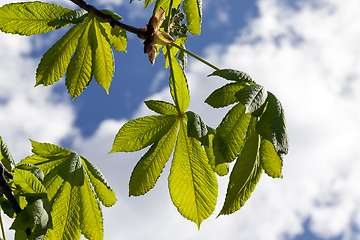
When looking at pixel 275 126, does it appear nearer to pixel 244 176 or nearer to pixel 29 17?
pixel 244 176

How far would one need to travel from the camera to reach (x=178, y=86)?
145 cm

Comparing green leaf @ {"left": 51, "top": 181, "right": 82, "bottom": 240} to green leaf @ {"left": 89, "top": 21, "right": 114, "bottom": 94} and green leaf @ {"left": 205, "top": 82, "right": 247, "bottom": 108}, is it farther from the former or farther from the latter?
green leaf @ {"left": 205, "top": 82, "right": 247, "bottom": 108}

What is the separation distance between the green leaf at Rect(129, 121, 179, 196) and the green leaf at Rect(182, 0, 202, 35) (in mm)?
591

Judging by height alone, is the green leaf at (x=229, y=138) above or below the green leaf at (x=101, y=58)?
below

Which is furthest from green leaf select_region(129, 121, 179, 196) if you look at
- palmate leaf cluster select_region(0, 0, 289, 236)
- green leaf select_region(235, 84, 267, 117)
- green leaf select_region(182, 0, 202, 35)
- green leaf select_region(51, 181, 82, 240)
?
green leaf select_region(182, 0, 202, 35)

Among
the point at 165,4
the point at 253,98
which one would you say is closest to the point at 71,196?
the point at 253,98

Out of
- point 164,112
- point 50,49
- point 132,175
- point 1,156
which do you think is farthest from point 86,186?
point 50,49

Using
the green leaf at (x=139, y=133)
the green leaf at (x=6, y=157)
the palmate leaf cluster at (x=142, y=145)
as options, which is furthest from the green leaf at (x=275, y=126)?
the green leaf at (x=6, y=157)

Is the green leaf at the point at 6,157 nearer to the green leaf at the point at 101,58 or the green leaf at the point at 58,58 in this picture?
the green leaf at the point at 58,58

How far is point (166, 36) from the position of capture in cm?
135

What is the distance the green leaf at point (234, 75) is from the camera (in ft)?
3.73

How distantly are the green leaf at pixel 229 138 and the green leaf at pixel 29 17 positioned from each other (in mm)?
817

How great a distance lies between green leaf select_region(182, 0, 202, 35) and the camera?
5.21 ft

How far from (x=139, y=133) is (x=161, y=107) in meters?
0.15
